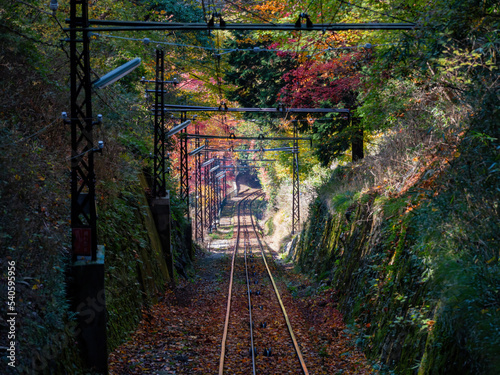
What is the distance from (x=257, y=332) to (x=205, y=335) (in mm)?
1516

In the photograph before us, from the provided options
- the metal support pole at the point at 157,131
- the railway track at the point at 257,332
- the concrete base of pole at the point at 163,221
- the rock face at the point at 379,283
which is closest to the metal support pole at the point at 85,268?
the railway track at the point at 257,332

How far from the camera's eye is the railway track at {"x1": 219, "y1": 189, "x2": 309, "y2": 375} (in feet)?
33.6

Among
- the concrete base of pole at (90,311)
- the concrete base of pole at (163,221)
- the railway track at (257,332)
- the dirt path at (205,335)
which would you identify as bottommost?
the railway track at (257,332)

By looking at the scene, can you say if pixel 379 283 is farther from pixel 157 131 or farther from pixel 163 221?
pixel 157 131

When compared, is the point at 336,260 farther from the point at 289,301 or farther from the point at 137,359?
the point at 137,359

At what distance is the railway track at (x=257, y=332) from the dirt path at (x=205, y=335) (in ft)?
0.75

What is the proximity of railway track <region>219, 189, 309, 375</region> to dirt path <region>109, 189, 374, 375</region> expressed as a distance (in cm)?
23

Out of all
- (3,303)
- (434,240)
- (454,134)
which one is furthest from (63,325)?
(454,134)

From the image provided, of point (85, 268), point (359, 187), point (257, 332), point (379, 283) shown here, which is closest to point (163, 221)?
point (257, 332)

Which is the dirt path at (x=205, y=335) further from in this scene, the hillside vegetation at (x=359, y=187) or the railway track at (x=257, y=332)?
the hillside vegetation at (x=359, y=187)

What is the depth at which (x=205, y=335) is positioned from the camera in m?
12.6

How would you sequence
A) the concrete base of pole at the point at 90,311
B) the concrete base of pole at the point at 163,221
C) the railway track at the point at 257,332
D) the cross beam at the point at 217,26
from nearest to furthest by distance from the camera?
the cross beam at the point at 217,26
the concrete base of pole at the point at 90,311
the railway track at the point at 257,332
the concrete base of pole at the point at 163,221

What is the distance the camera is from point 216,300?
56.4 ft

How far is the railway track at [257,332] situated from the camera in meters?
10.2
